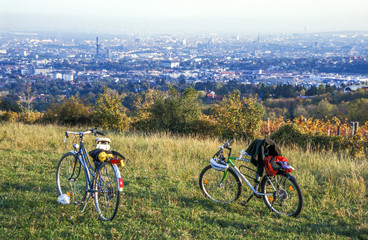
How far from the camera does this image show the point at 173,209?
4.20m

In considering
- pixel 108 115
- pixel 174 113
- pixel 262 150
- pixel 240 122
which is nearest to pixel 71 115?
pixel 108 115

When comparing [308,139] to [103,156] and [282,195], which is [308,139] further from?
[103,156]

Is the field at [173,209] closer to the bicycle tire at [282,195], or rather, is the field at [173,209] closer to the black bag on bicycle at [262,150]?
the bicycle tire at [282,195]

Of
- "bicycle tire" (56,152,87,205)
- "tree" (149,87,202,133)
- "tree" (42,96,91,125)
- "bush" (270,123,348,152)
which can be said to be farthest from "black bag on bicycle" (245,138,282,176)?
"tree" (42,96,91,125)

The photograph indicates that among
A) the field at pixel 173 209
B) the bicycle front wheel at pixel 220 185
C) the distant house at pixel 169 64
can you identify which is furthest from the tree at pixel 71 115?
the distant house at pixel 169 64

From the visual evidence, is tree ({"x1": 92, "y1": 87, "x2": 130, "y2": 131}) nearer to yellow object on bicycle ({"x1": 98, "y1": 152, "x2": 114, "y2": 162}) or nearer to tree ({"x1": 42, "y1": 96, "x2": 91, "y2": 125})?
tree ({"x1": 42, "y1": 96, "x2": 91, "y2": 125})

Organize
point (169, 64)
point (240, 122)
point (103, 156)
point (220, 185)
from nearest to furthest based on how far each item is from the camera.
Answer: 1. point (103, 156)
2. point (220, 185)
3. point (240, 122)
4. point (169, 64)

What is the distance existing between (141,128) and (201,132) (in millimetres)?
2683

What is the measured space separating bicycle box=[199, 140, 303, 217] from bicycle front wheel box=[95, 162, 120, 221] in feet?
4.34

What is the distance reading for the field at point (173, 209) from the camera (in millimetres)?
3602

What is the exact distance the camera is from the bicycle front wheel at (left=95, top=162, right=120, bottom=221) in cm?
382

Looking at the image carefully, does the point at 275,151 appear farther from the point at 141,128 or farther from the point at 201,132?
the point at 141,128

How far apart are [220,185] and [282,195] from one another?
84 cm

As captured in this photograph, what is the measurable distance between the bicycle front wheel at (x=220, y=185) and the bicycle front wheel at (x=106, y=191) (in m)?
1.31
